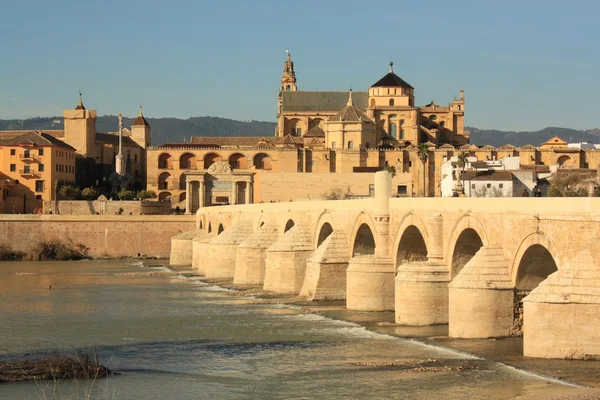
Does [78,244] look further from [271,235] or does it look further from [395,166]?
[395,166]

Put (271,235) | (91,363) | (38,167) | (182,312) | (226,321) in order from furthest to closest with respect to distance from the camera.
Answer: (38,167) < (271,235) < (182,312) < (226,321) < (91,363)

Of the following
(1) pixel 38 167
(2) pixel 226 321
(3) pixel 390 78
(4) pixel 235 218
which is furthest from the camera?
(3) pixel 390 78

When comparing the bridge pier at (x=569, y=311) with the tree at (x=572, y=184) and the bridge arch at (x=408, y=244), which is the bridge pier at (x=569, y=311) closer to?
the bridge arch at (x=408, y=244)

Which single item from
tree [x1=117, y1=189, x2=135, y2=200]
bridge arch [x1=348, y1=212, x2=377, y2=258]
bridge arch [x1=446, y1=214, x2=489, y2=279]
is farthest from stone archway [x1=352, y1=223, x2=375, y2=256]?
tree [x1=117, y1=189, x2=135, y2=200]

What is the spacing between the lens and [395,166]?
108 meters

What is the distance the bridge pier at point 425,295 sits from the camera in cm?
3200

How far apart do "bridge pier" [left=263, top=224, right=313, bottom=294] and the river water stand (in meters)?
2.05

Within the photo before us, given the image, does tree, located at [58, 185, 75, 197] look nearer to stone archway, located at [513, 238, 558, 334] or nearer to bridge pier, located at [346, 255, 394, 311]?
bridge pier, located at [346, 255, 394, 311]

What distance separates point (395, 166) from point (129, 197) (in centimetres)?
2493

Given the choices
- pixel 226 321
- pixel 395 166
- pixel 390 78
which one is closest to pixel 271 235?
pixel 226 321

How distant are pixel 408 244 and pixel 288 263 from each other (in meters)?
9.59

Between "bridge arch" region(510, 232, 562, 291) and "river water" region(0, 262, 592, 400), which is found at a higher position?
"bridge arch" region(510, 232, 562, 291)

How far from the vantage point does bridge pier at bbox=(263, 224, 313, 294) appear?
4591 centimetres

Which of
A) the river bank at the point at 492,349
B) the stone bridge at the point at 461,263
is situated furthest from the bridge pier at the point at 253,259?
the river bank at the point at 492,349
